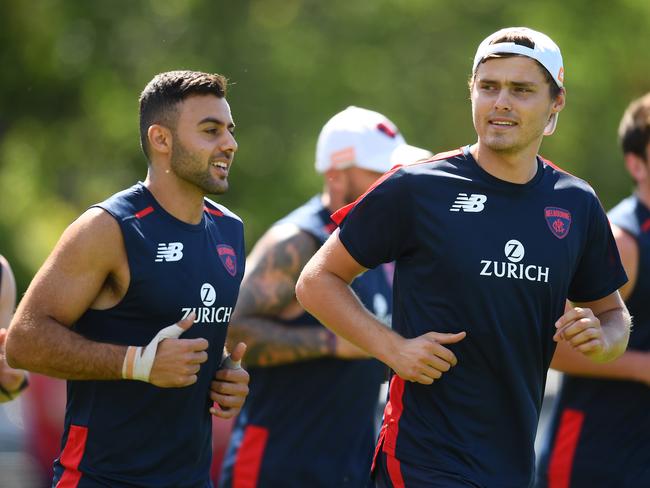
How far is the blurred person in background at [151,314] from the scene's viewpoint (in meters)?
4.81

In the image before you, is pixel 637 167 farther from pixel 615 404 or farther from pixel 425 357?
pixel 425 357

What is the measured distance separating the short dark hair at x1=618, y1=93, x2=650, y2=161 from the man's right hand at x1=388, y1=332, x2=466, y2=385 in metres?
2.69

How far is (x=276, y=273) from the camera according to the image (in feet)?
22.1

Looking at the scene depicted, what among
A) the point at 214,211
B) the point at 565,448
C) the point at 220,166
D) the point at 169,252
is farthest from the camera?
the point at 565,448

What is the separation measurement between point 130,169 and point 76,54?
2.53 meters

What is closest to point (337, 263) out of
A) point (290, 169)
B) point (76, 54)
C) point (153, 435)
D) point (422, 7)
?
point (153, 435)

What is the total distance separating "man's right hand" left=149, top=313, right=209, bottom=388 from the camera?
4.79 metres

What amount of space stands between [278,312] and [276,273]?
0.75 ft

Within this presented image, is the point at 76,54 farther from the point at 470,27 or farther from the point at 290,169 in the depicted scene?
the point at 470,27

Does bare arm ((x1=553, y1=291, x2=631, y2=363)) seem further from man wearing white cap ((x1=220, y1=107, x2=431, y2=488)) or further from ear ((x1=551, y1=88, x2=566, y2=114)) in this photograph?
man wearing white cap ((x1=220, y1=107, x2=431, y2=488))

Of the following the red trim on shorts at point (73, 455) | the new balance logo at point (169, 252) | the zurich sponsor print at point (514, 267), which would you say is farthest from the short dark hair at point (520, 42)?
the red trim on shorts at point (73, 455)

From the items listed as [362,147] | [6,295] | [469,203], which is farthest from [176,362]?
[362,147]

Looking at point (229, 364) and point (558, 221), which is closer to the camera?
point (558, 221)

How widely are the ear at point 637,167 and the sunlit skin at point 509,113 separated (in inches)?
80.0
